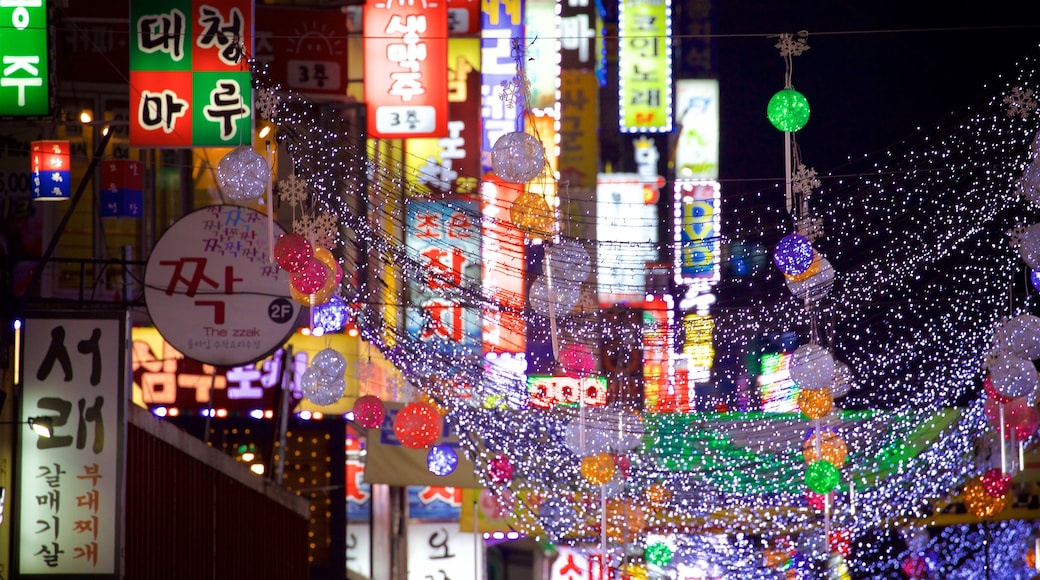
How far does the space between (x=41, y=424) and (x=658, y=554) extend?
464 centimetres

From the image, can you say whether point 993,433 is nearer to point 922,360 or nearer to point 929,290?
point 922,360

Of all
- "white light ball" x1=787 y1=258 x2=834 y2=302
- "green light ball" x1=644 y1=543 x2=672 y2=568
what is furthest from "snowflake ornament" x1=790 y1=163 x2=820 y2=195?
"green light ball" x1=644 y1=543 x2=672 y2=568

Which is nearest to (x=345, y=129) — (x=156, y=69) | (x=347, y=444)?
(x=156, y=69)

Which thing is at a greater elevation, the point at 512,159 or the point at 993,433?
the point at 512,159

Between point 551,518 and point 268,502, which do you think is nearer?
point 551,518

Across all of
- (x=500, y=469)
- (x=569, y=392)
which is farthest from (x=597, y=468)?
(x=500, y=469)

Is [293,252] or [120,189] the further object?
[120,189]

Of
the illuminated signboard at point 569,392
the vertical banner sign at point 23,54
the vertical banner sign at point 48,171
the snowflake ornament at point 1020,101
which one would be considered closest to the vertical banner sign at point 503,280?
the illuminated signboard at point 569,392

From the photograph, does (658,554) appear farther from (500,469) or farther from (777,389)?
(777,389)

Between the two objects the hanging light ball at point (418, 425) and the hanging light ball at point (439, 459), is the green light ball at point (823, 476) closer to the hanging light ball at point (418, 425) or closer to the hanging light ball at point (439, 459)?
the hanging light ball at point (418, 425)

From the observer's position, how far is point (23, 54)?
29.5 feet

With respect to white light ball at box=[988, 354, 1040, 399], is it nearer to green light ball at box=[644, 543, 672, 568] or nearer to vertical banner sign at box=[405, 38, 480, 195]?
green light ball at box=[644, 543, 672, 568]

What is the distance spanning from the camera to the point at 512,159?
7609 millimetres

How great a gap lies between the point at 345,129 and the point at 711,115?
1550 cm
